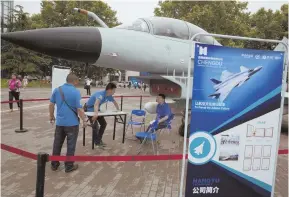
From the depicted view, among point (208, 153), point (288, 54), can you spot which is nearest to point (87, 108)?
point (208, 153)

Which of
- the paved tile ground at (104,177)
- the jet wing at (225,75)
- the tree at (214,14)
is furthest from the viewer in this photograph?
the tree at (214,14)

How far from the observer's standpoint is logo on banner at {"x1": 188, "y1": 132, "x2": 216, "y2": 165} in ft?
8.70

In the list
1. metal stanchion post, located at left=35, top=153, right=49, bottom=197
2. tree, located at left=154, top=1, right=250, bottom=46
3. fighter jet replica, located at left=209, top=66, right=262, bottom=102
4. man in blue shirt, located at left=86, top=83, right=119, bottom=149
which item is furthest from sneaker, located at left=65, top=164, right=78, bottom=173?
tree, located at left=154, top=1, right=250, bottom=46

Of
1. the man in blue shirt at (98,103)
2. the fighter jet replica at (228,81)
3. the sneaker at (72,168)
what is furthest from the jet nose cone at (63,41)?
the fighter jet replica at (228,81)

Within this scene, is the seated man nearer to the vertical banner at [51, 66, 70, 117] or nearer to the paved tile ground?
the paved tile ground

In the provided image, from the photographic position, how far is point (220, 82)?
2631mm

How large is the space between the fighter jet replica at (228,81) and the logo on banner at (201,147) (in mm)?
411

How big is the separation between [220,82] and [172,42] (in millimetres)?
3731

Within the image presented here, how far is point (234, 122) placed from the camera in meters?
2.72

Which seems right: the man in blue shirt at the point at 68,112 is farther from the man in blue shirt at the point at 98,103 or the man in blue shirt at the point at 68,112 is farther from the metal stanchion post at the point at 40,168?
the metal stanchion post at the point at 40,168

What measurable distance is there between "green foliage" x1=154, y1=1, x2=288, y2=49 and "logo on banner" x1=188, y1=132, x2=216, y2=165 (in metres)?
21.7

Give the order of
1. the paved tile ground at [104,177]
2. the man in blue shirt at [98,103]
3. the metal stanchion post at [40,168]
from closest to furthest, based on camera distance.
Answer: the metal stanchion post at [40,168] < the paved tile ground at [104,177] < the man in blue shirt at [98,103]

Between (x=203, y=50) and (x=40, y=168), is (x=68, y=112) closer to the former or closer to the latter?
(x=40, y=168)

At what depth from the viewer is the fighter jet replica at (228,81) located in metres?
2.63
